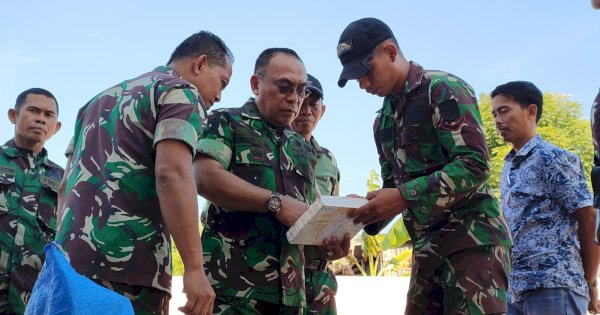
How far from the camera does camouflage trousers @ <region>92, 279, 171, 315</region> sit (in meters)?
2.54

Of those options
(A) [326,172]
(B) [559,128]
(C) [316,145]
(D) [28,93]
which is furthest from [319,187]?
(B) [559,128]

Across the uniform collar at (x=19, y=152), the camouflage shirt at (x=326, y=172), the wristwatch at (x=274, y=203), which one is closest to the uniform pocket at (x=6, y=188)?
the uniform collar at (x=19, y=152)

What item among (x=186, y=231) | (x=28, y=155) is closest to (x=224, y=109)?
(x=186, y=231)

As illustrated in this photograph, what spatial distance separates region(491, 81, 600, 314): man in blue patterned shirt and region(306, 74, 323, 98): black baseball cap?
1487 mm

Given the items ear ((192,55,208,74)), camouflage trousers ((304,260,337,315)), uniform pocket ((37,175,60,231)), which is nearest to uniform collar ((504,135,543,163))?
camouflage trousers ((304,260,337,315))

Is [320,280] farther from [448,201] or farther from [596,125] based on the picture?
[596,125]

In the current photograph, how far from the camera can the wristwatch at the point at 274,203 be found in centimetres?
309

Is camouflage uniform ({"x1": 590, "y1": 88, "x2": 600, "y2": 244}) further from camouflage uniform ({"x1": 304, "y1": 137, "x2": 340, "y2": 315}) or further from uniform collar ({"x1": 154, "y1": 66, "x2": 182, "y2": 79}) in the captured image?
camouflage uniform ({"x1": 304, "y1": 137, "x2": 340, "y2": 315})

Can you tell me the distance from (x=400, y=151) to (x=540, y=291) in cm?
137

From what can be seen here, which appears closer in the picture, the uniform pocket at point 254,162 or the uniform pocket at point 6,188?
the uniform pocket at point 254,162

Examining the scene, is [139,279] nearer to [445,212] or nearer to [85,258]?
[85,258]

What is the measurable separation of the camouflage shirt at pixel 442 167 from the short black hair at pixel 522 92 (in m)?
1.33

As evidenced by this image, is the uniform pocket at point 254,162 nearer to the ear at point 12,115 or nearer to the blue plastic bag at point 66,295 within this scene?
the blue plastic bag at point 66,295

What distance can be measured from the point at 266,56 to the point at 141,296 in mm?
1578
